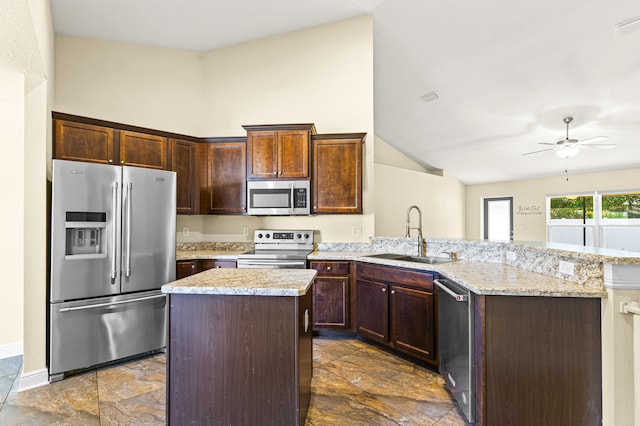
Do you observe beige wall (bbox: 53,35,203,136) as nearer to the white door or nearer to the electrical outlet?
the electrical outlet

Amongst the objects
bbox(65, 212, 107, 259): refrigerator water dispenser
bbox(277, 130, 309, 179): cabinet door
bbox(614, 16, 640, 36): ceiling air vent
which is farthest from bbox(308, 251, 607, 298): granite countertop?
bbox(614, 16, 640, 36): ceiling air vent

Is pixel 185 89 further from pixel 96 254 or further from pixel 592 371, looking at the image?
pixel 592 371

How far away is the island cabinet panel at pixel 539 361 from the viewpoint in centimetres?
171

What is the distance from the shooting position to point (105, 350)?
2.73m

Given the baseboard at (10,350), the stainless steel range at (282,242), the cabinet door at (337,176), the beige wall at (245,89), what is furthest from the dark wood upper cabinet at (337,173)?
the baseboard at (10,350)

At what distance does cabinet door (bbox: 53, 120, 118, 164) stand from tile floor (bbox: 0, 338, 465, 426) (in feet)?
6.25

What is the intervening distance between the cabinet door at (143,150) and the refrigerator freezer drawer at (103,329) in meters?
1.41

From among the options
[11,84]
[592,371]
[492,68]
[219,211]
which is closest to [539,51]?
[492,68]

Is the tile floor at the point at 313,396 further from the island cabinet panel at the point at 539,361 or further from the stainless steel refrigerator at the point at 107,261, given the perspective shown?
the island cabinet panel at the point at 539,361

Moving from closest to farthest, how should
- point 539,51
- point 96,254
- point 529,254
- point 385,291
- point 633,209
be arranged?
point 529,254 → point 96,254 → point 385,291 → point 539,51 → point 633,209

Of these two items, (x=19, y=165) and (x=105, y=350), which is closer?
(x=105, y=350)

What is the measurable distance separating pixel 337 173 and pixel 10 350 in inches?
142

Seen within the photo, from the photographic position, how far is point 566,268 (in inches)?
76.7

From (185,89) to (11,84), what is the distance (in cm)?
188
